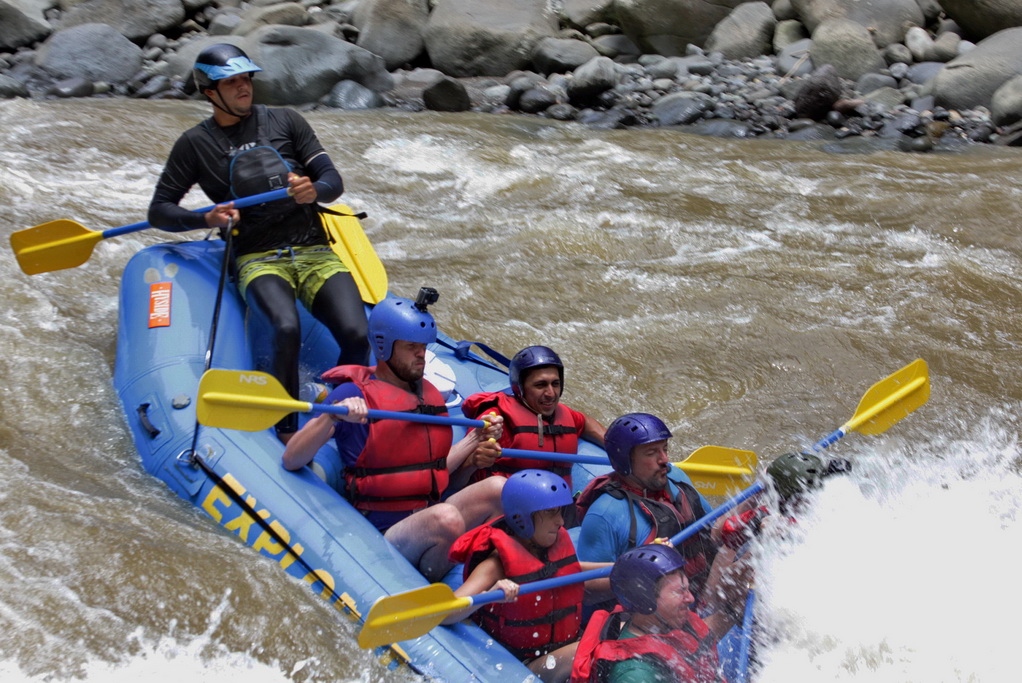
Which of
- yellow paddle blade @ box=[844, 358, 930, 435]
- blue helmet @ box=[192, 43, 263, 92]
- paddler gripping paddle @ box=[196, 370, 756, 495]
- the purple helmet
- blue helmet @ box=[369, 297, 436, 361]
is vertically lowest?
yellow paddle blade @ box=[844, 358, 930, 435]

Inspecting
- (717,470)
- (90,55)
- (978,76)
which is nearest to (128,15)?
(90,55)

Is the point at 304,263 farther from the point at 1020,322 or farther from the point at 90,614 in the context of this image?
the point at 1020,322

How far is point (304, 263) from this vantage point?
414cm

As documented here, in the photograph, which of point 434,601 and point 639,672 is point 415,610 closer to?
point 434,601

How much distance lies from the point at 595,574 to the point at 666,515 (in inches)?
14.6

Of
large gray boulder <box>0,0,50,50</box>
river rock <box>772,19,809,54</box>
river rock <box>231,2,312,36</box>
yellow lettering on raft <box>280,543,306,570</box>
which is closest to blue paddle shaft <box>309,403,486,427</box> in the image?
yellow lettering on raft <box>280,543,306,570</box>

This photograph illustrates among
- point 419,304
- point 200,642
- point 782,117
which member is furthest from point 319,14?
point 200,642

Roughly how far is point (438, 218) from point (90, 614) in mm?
4839

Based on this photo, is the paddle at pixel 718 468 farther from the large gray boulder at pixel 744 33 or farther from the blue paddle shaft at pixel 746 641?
the large gray boulder at pixel 744 33

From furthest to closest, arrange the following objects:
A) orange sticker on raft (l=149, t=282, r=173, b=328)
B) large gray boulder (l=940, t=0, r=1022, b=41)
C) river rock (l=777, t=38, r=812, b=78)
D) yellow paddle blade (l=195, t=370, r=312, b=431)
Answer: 1. river rock (l=777, t=38, r=812, b=78)
2. large gray boulder (l=940, t=0, r=1022, b=41)
3. orange sticker on raft (l=149, t=282, r=173, b=328)
4. yellow paddle blade (l=195, t=370, r=312, b=431)

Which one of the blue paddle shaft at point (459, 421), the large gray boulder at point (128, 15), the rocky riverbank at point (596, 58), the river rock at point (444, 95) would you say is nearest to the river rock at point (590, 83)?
the rocky riverbank at point (596, 58)

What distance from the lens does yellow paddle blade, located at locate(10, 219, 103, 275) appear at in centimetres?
457

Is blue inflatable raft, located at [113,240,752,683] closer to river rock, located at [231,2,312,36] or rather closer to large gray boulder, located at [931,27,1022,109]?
large gray boulder, located at [931,27,1022,109]

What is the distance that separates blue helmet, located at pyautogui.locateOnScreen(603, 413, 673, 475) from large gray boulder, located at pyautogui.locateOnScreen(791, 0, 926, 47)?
1031 cm
